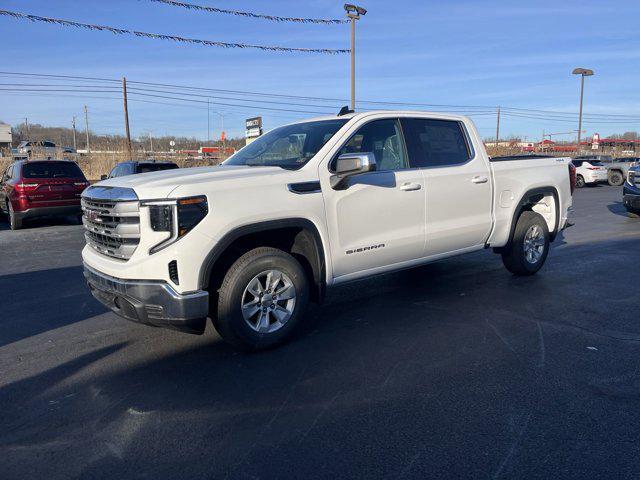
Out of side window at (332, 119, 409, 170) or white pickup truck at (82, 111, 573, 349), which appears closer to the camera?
white pickup truck at (82, 111, 573, 349)

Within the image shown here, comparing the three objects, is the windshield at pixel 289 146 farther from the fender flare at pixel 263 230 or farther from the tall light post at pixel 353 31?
the tall light post at pixel 353 31

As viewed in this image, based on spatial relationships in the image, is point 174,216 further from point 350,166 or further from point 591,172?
point 591,172

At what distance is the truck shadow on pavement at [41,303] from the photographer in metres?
5.17

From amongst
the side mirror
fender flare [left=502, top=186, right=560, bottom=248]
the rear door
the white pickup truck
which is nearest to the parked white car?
fender flare [left=502, top=186, right=560, bottom=248]

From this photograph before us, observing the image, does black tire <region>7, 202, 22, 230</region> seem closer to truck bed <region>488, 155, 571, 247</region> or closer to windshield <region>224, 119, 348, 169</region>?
windshield <region>224, 119, 348, 169</region>

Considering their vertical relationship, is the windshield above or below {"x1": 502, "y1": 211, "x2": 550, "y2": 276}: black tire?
above

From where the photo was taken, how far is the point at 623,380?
3762mm

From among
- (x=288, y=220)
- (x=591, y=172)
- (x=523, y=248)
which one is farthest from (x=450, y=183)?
(x=591, y=172)

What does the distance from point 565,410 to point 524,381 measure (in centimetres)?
44

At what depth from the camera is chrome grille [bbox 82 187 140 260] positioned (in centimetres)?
394

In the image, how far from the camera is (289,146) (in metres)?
5.25

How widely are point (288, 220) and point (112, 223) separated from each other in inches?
55.1

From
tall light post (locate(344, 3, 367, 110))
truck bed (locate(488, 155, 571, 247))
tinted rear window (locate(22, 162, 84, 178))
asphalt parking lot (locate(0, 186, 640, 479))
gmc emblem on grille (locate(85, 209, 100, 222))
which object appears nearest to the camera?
asphalt parking lot (locate(0, 186, 640, 479))

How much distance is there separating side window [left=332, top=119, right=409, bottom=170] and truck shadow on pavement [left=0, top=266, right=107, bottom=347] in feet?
10.8
